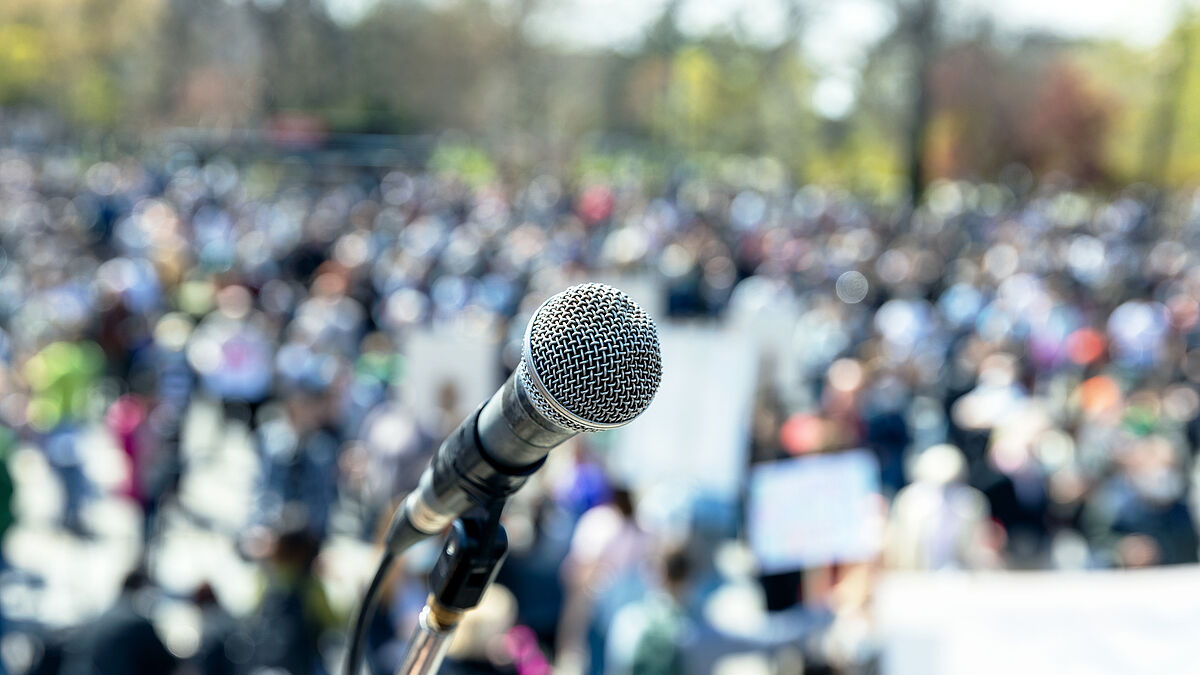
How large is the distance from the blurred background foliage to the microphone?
A: 36.7m

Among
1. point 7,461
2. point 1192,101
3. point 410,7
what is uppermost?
point 7,461

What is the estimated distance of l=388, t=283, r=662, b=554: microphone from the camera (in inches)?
56.2

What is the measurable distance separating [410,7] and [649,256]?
36.4 meters

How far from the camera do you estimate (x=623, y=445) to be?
6.72 m

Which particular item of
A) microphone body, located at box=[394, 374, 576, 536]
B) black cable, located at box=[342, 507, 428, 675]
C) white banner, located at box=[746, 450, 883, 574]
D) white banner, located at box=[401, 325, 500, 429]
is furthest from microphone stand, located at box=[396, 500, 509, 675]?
white banner, located at box=[401, 325, 500, 429]

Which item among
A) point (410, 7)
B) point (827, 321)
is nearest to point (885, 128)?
point (410, 7)

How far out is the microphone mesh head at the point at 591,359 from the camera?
4.66 ft

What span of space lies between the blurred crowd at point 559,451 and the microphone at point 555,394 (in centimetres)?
305

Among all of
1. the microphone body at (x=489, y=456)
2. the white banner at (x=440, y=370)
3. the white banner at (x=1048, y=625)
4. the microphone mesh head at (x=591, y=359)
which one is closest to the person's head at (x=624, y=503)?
the white banner at (x=440, y=370)

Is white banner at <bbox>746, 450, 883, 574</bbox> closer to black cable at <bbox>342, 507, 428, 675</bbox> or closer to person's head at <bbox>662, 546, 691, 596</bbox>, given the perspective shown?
person's head at <bbox>662, 546, 691, 596</bbox>

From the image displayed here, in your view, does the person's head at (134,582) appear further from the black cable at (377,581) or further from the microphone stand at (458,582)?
the microphone stand at (458,582)

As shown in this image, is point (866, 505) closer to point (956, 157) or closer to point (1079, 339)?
point (1079, 339)

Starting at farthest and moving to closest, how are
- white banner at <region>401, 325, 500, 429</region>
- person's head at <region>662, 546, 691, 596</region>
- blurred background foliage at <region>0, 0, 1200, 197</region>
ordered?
blurred background foliage at <region>0, 0, 1200, 197</region>
white banner at <region>401, 325, 500, 429</region>
person's head at <region>662, 546, 691, 596</region>

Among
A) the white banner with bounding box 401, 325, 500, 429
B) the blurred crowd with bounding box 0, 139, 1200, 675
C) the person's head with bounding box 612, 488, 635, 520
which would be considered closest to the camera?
the blurred crowd with bounding box 0, 139, 1200, 675
